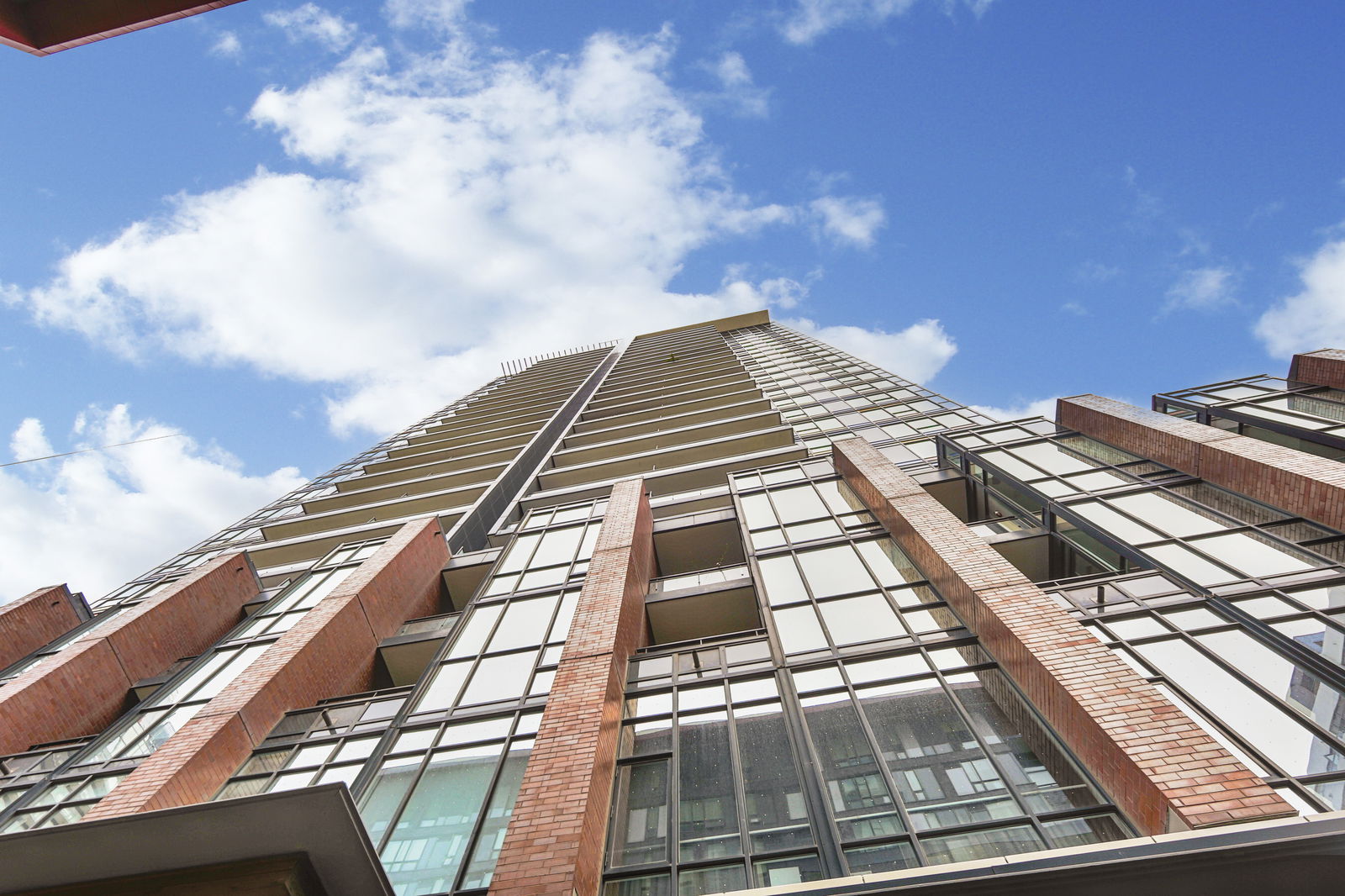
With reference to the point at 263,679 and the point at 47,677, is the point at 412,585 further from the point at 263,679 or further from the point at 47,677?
the point at 47,677

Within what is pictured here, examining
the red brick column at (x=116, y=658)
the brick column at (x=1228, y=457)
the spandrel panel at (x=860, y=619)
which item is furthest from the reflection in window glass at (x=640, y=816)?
the red brick column at (x=116, y=658)

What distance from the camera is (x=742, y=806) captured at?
7.86 metres

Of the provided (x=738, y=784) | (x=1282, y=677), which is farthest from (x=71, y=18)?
(x=1282, y=677)

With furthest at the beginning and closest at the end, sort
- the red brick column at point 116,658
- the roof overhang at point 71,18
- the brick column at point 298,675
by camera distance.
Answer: the red brick column at point 116,658 → the brick column at point 298,675 → the roof overhang at point 71,18

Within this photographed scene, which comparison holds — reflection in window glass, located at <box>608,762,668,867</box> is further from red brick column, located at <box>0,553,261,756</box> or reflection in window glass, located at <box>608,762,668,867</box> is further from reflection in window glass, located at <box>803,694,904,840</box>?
red brick column, located at <box>0,553,261,756</box>

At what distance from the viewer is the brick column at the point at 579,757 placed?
21.9 ft

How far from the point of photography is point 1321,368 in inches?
622

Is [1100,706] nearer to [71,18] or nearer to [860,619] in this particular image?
[860,619]

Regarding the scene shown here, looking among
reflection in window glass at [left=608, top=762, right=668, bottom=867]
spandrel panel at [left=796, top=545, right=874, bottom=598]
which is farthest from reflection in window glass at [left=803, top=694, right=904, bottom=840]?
spandrel panel at [left=796, top=545, right=874, bottom=598]

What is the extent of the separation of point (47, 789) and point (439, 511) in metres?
15.3

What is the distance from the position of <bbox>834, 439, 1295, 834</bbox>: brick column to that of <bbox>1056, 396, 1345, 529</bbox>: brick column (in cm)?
495

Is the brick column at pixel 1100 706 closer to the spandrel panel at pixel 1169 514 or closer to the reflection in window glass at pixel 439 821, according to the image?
the spandrel panel at pixel 1169 514

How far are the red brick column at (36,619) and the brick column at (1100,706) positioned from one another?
21885 millimetres

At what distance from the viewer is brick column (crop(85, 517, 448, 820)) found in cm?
970
